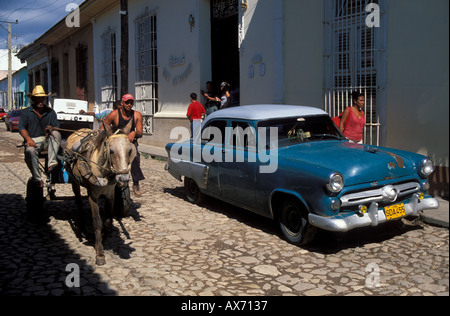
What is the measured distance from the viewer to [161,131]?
15.3 meters

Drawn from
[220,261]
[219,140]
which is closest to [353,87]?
[219,140]

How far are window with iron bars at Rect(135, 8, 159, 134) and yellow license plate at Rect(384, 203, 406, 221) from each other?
12393mm

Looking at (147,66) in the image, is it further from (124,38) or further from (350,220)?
(350,220)

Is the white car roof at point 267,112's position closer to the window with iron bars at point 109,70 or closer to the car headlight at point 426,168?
the car headlight at point 426,168

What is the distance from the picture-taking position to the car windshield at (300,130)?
5.59 m

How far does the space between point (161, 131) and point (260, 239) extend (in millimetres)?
10586

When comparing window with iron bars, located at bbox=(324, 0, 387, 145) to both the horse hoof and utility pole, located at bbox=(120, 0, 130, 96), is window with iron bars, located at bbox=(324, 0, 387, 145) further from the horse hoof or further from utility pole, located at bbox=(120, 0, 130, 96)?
utility pole, located at bbox=(120, 0, 130, 96)

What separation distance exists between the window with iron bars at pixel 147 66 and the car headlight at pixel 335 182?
1240cm

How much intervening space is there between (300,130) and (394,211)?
1634 millimetres

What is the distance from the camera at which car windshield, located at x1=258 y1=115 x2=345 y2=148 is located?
559 centimetres

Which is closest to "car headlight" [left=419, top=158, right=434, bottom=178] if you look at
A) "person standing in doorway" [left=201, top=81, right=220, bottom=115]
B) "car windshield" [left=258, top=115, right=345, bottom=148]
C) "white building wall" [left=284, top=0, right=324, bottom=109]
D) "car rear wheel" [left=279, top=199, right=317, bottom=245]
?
"car windshield" [left=258, top=115, right=345, bottom=148]

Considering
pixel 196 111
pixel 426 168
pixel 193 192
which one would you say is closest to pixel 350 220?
pixel 426 168

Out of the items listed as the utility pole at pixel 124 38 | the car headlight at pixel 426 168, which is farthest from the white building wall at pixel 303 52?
the utility pole at pixel 124 38

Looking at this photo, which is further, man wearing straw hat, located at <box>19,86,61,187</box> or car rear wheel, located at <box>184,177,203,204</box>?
car rear wheel, located at <box>184,177,203,204</box>
